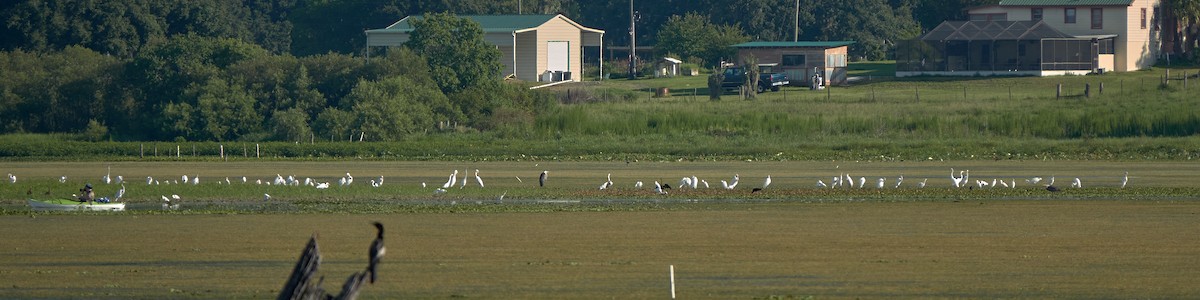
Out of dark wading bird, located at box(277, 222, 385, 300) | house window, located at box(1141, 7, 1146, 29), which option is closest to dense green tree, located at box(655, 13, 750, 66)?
house window, located at box(1141, 7, 1146, 29)

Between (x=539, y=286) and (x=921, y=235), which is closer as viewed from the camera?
(x=539, y=286)

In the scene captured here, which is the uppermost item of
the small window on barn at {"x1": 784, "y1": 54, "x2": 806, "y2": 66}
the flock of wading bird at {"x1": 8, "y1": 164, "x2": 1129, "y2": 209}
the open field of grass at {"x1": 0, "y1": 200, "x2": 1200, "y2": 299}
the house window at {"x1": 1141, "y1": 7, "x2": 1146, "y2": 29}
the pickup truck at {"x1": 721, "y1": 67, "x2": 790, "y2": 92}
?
the house window at {"x1": 1141, "y1": 7, "x2": 1146, "y2": 29}

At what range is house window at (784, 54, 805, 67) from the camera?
8725 centimetres

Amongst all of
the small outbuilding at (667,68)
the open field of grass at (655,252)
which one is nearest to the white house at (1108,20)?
the small outbuilding at (667,68)

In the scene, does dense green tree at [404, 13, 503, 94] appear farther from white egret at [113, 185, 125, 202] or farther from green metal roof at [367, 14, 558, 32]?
white egret at [113, 185, 125, 202]

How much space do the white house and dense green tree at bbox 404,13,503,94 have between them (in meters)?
30.7

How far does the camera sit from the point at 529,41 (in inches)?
3556

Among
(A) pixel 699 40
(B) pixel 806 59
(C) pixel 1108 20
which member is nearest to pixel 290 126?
(B) pixel 806 59

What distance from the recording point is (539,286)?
78.6 ft

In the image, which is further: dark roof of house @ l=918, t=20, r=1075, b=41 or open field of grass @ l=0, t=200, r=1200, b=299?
dark roof of house @ l=918, t=20, r=1075, b=41

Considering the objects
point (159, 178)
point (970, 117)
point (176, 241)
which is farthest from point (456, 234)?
point (970, 117)

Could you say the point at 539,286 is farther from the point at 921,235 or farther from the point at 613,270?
the point at 921,235

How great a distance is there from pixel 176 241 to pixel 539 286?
384 inches

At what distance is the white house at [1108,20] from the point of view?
85.9 m
